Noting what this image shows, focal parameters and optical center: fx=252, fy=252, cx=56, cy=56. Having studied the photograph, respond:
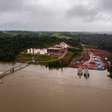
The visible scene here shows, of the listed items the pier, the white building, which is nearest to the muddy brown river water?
the pier

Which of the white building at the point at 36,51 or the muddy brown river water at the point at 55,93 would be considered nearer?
the muddy brown river water at the point at 55,93

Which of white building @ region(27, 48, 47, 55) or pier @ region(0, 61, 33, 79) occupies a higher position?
white building @ region(27, 48, 47, 55)

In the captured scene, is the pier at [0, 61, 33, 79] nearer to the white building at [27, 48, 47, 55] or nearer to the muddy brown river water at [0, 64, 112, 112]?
the muddy brown river water at [0, 64, 112, 112]

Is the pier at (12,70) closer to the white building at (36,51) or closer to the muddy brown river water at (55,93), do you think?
the muddy brown river water at (55,93)

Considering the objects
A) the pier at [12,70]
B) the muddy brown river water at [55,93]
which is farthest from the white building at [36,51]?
the muddy brown river water at [55,93]

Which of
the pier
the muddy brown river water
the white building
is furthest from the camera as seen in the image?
the white building

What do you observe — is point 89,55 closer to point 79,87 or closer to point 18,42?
point 18,42

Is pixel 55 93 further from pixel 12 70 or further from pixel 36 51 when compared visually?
pixel 36 51

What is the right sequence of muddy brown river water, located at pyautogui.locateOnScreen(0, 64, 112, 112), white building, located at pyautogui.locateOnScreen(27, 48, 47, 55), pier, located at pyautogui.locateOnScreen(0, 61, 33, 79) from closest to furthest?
muddy brown river water, located at pyautogui.locateOnScreen(0, 64, 112, 112), pier, located at pyautogui.locateOnScreen(0, 61, 33, 79), white building, located at pyautogui.locateOnScreen(27, 48, 47, 55)

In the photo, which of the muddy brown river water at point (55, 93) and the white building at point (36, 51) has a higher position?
the white building at point (36, 51)
